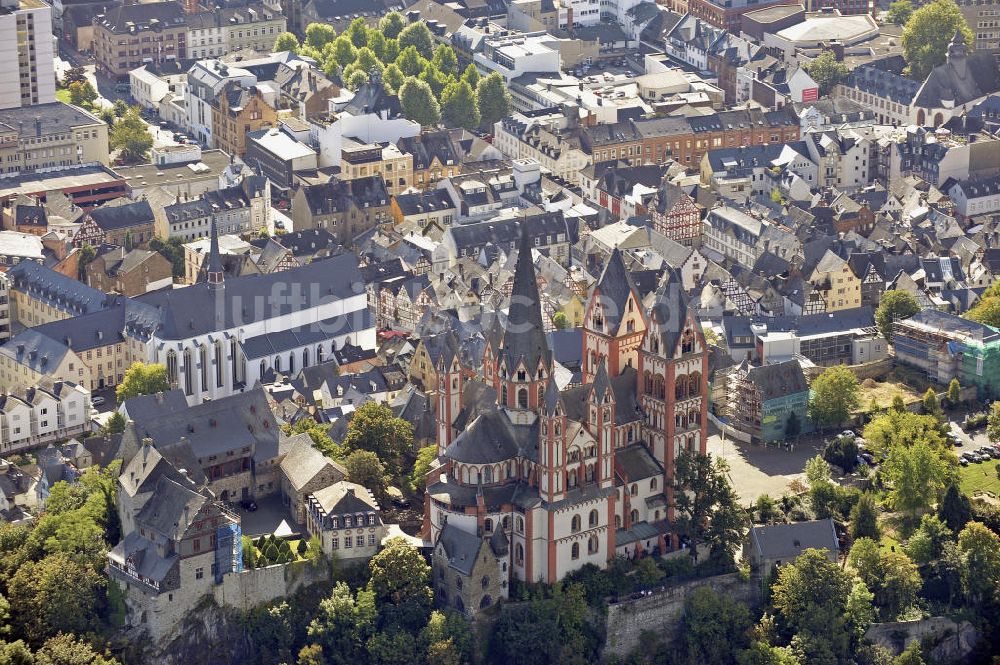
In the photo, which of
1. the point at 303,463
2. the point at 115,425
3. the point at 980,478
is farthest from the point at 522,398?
the point at 980,478

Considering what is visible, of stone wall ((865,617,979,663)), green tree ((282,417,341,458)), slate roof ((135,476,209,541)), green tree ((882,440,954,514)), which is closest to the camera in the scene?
slate roof ((135,476,209,541))

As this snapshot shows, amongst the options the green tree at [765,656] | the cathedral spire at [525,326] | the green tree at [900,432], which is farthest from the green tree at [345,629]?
the green tree at [900,432]

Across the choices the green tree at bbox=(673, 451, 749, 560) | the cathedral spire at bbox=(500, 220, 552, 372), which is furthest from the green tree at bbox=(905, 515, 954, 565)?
the cathedral spire at bbox=(500, 220, 552, 372)

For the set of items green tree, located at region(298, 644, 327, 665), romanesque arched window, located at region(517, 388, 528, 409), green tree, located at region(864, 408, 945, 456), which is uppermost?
romanesque arched window, located at region(517, 388, 528, 409)

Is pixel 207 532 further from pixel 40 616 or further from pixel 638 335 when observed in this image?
pixel 638 335

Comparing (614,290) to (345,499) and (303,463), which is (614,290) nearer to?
(345,499)

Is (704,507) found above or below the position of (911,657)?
above

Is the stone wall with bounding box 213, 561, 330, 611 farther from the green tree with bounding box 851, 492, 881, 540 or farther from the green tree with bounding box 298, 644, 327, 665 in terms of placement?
the green tree with bounding box 851, 492, 881, 540
